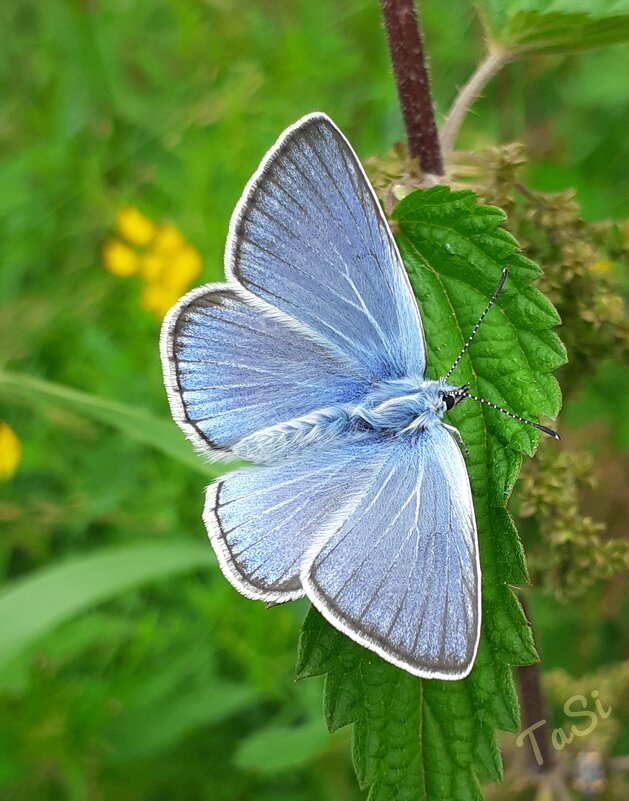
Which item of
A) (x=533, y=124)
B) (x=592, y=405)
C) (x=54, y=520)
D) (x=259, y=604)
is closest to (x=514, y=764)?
(x=259, y=604)

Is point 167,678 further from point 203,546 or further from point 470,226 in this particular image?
point 470,226

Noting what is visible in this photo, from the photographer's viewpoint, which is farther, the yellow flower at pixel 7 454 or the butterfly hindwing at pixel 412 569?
the yellow flower at pixel 7 454

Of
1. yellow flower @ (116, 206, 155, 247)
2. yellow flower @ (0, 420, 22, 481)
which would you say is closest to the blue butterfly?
yellow flower @ (0, 420, 22, 481)

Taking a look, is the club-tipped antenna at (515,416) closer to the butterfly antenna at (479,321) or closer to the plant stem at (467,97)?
the butterfly antenna at (479,321)

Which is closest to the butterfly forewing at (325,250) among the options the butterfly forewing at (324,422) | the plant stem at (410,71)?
the butterfly forewing at (324,422)

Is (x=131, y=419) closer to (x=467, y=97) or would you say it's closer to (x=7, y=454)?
(x=7, y=454)

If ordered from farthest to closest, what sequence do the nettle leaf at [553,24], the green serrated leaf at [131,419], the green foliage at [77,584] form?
the green foliage at [77,584], the green serrated leaf at [131,419], the nettle leaf at [553,24]
